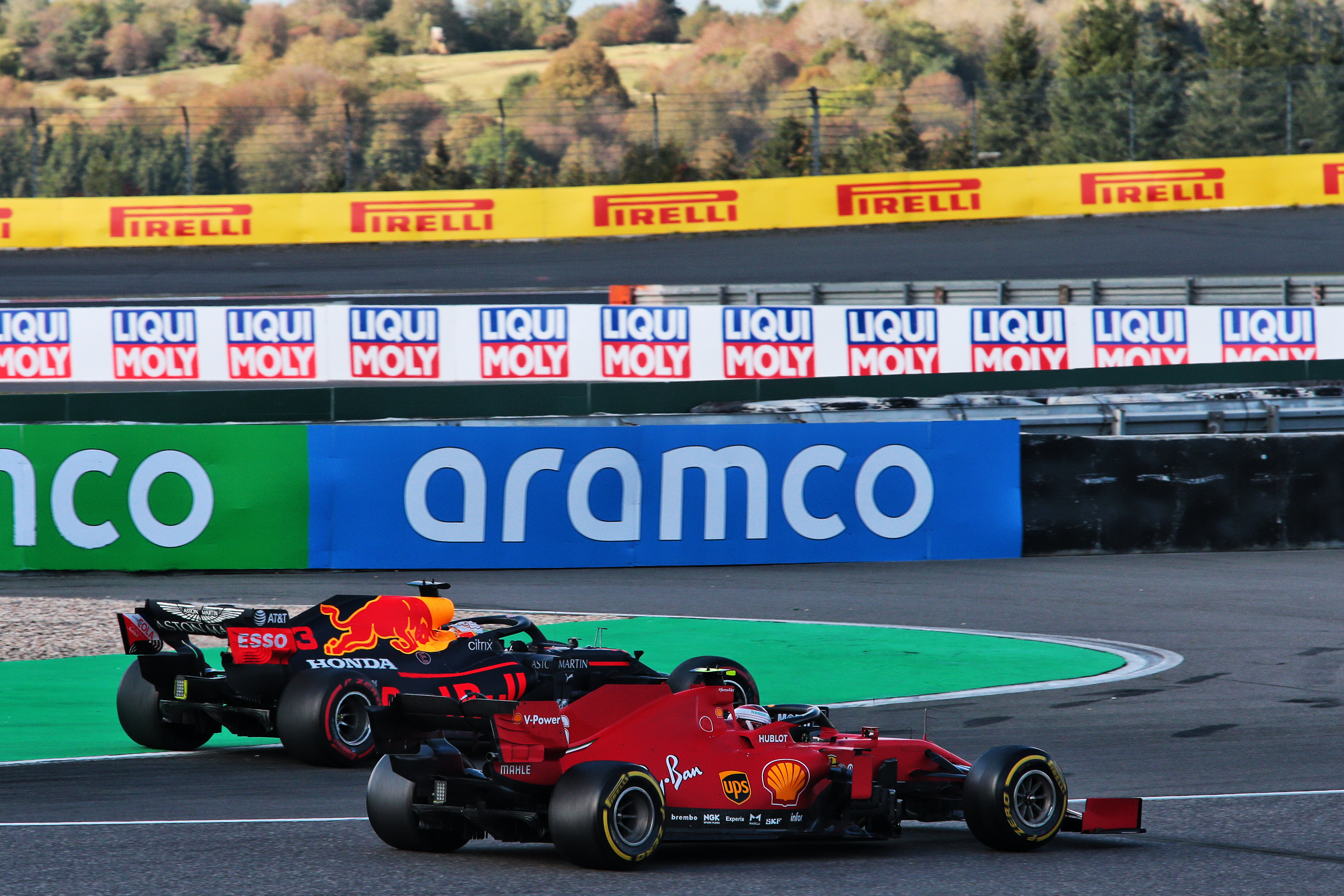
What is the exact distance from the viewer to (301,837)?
23.1 ft

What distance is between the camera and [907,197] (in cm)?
3825

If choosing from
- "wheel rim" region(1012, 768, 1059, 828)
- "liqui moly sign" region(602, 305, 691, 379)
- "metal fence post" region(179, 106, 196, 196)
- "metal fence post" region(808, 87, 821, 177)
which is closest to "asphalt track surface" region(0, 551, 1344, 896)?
"wheel rim" region(1012, 768, 1059, 828)

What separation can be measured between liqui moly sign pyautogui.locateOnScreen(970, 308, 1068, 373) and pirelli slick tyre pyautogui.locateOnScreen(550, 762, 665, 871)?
21.4 meters

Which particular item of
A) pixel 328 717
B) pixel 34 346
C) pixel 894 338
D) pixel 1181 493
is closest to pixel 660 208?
pixel 894 338

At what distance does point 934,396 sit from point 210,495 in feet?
33.2

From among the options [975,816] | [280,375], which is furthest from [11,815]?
[280,375]

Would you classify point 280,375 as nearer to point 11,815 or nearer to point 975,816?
point 11,815

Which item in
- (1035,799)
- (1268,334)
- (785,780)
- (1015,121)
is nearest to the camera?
(785,780)

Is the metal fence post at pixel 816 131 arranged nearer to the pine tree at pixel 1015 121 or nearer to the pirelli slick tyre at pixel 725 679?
the pine tree at pixel 1015 121

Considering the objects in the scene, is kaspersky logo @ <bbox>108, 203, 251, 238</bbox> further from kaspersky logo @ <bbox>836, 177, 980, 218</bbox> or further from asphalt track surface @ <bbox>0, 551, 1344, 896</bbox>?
asphalt track surface @ <bbox>0, 551, 1344, 896</bbox>

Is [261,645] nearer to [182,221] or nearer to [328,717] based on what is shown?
[328,717]

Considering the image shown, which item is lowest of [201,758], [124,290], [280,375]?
[201,758]

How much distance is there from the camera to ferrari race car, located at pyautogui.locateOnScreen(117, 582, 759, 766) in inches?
347

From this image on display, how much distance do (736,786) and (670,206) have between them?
33156 mm
